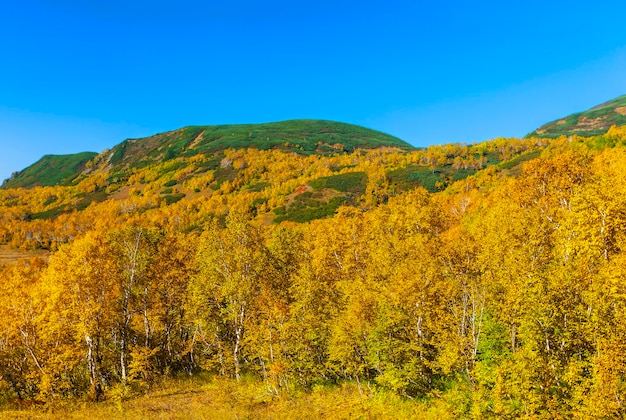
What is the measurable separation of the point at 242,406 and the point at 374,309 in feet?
47.3

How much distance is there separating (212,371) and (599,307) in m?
40.4

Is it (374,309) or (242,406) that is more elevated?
(374,309)

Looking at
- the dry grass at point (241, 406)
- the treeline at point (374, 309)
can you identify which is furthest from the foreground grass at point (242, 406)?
the treeline at point (374, 309)

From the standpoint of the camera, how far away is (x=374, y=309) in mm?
29938

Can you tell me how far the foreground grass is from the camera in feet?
94.2

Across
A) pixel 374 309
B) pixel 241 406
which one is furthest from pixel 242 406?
pixel 374 309

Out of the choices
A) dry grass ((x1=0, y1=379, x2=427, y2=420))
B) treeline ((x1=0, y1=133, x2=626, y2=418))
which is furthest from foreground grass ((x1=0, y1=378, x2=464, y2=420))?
treeline ((x1=0, y1=133, x2=626, y2=418))

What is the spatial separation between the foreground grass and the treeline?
137 centimetres

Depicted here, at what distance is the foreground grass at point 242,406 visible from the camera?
94.2ft

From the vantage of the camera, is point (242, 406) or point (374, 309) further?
point (242, 406)

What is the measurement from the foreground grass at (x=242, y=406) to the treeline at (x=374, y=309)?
137 cm

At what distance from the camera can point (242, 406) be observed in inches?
1266

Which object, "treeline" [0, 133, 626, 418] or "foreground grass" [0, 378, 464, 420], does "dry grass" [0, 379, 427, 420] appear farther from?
"treeline" [0, 133, 626, 418]

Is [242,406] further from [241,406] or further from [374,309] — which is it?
[374,309]
